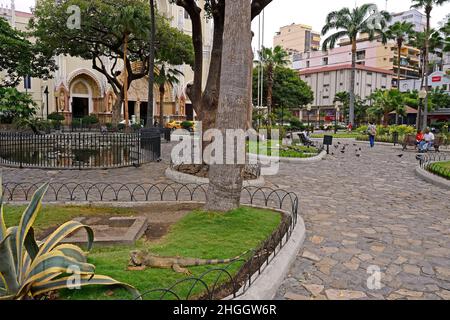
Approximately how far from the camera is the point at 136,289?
3.35 m

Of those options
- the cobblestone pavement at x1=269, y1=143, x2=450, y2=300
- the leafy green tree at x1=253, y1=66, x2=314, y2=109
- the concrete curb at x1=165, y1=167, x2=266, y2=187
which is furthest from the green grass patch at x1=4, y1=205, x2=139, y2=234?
the leafy green tree at x1=253, y1=66, x2=314, y2=109

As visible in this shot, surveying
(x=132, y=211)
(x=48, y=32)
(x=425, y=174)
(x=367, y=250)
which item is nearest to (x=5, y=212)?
(x=132, y=211)

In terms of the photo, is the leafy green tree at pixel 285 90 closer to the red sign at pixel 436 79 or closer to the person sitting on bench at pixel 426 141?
the red sign at pixel 436 79

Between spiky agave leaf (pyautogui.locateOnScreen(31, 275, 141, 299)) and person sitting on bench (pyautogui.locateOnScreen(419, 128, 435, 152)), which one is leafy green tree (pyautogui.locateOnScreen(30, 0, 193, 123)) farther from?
spiky agave leaf (pyautogui.locateOnScreen(31, 275, 141, 299))

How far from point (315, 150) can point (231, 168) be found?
522 inches

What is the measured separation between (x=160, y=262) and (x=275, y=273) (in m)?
1.23

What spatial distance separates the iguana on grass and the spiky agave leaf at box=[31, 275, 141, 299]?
1.99ft

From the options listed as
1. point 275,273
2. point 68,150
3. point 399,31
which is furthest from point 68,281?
point 399,31

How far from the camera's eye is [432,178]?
35.6 feet

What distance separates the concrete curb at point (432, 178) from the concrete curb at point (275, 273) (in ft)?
21.6

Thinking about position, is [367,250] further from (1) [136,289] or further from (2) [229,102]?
(1) [136,289]

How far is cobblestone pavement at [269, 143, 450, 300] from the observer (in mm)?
4145

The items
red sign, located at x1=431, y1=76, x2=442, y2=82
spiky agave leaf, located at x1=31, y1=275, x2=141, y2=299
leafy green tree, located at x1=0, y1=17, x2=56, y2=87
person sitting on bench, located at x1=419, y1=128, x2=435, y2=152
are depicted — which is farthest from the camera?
red sign, located at x1=431, y1=76, x2=442, y2=82

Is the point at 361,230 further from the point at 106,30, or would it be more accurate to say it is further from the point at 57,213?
the point at 106,30
